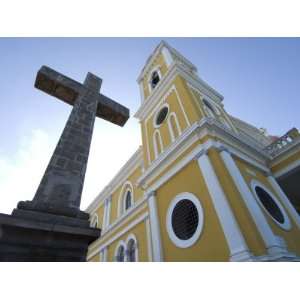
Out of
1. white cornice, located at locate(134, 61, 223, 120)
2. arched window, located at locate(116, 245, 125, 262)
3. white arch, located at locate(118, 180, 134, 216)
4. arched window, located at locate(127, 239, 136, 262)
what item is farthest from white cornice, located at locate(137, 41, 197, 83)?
arched window, located at locate(116, 245, 125, 262)

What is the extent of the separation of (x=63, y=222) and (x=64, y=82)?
273 cm

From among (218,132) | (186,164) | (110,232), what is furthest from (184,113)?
A: (110,232)

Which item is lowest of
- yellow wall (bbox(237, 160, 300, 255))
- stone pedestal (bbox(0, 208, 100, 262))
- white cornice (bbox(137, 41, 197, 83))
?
stone pedestal (bbox(0, 208, 100, 262))

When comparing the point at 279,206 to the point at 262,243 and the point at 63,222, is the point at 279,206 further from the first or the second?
the point at 63,222

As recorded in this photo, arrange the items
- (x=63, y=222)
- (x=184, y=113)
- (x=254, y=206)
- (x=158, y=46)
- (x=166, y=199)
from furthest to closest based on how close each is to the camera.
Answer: (x=158, y=46), (x=184, y=113), (x=166, y=199), (x=254, y=206), (x=63, y=222)

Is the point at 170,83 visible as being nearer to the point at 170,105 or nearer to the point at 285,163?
A: the point at 170,105

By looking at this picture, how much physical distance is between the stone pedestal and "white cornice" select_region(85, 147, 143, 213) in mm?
10955

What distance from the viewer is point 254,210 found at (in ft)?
18.4

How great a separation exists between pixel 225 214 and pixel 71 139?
4.53m

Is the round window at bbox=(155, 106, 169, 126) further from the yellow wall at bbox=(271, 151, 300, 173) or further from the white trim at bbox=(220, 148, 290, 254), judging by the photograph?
the yellow wall at bbox=(271, 151, 300, 173)

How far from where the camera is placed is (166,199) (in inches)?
310

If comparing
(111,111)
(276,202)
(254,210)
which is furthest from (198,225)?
(111,111)

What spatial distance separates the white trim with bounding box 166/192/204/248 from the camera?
6104mm

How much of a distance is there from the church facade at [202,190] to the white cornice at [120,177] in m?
0.50
